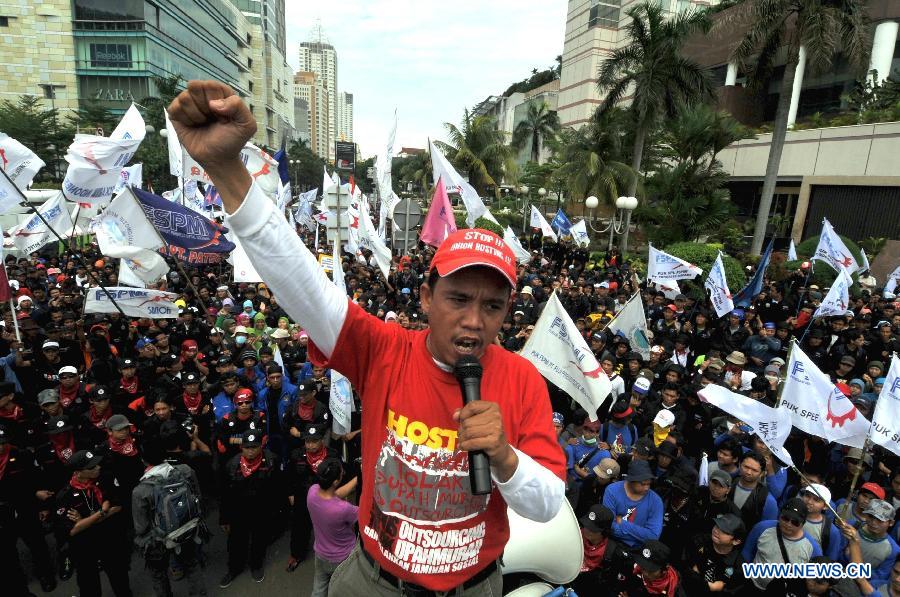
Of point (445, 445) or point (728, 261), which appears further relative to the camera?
point (728, 261)

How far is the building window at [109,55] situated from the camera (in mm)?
47125

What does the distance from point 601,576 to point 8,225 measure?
23828 mm

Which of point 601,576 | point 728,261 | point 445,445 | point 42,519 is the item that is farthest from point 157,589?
point 728,261

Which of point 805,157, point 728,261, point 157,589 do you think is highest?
point 805,157

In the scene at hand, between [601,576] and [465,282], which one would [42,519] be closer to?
[601,576]

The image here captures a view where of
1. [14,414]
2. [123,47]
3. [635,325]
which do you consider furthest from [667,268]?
[123,47]

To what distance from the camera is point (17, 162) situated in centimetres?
743

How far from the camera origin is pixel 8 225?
18953 mm

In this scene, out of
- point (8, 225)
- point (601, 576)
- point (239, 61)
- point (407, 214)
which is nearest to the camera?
point (601, 576)

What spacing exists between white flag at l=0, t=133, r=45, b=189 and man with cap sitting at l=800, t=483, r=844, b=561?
408 inches

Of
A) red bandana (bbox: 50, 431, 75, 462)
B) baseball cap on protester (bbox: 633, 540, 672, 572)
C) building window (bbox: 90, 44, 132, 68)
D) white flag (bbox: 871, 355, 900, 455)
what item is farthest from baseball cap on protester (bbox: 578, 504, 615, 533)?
building window (bbox: 90, 44, 132, 68)

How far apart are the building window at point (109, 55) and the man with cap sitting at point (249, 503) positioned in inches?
2220

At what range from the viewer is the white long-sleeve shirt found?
130 centimetres

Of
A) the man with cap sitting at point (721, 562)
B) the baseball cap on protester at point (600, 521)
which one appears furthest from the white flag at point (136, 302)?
the man with cap sitting at point (721, 562)
